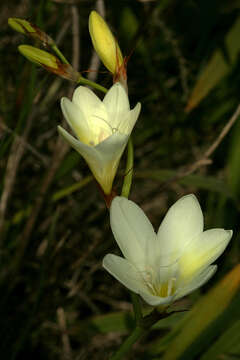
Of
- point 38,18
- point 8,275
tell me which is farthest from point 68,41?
point 8,275

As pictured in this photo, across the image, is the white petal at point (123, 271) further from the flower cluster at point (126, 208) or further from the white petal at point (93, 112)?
the white petal at point (93, 112)

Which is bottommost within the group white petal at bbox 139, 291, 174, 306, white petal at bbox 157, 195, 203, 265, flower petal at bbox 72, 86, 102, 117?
white petal at bbox 157, 195, 203, 265


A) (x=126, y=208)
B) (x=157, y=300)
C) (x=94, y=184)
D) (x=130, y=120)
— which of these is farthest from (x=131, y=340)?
(x=94, y=184)

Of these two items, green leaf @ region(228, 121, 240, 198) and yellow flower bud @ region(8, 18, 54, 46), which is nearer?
yellow flower bud @ region(8, 18, 54, 46)

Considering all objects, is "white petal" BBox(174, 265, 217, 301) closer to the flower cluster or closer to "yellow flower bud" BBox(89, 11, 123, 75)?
the flower cluster

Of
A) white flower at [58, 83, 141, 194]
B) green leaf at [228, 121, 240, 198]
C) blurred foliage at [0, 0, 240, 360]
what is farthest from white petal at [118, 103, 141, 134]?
green leaf at [228, 121, 240, 198]
